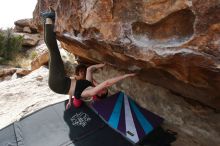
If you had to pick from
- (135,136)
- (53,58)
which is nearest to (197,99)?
(135,136)

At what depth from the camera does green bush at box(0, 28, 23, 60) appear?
17.2m

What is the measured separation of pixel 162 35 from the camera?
2.90 meters

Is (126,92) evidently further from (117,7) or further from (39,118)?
(117,7)

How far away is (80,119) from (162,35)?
8.01 ft

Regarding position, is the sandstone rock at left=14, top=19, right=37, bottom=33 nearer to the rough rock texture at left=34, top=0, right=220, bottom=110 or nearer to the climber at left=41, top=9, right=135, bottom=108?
the climber at left=41, top=9, right=135, bottom=108

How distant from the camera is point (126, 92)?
5043mm

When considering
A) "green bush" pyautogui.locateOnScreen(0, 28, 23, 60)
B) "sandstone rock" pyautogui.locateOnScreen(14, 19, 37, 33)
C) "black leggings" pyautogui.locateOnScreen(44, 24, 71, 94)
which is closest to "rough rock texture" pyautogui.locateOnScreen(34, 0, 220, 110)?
"black leggings" pyautogui.locateOnScreen(44, 24, 71, 94)

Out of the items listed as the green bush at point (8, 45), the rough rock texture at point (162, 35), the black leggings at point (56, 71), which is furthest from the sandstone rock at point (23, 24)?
the rough rock texture at point (162, 35)

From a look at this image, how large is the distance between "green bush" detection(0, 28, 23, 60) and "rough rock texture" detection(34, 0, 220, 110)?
46.2ft

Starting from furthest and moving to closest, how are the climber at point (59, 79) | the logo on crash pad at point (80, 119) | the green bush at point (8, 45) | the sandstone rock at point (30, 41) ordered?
the sandstone rock at point (30, 41) < the green bush at point (8, 45) < the logo on crash pad at point (80, 119) < the climber at point (59, 79)

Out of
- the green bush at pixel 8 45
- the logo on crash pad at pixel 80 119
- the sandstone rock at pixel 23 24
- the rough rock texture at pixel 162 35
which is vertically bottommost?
the green bush at pixel 8 45

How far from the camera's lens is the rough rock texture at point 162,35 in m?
2.52

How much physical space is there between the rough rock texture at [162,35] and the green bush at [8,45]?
14093mm

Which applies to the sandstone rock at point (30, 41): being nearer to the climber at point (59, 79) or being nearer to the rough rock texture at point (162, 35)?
the climber at point (59, 79)
